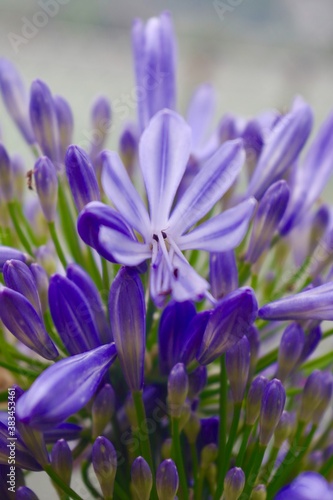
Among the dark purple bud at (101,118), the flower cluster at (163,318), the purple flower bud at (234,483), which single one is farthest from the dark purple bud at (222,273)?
the dark purple bud at (101,118)

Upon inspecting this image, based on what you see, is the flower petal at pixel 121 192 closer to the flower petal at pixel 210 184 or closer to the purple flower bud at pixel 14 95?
the flower petal at pixel 210 184

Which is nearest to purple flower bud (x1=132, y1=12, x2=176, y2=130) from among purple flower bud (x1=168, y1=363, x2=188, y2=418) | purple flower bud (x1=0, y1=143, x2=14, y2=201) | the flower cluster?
the flower cluster

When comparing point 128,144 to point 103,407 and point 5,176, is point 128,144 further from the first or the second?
point 103,407

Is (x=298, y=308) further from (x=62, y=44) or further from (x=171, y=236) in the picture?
(x=62, y=44)

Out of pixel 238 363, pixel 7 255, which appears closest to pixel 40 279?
pixel 7 255

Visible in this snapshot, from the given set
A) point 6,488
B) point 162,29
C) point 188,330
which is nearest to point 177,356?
point 188,330

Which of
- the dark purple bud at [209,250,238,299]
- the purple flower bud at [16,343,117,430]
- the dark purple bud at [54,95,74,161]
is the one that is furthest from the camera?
the dark purple bud at [54,95,74,161]

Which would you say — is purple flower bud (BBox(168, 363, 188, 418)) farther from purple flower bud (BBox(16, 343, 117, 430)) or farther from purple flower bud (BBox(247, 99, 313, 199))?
purple flower bud (BBox(247, 99, 313, 199))
